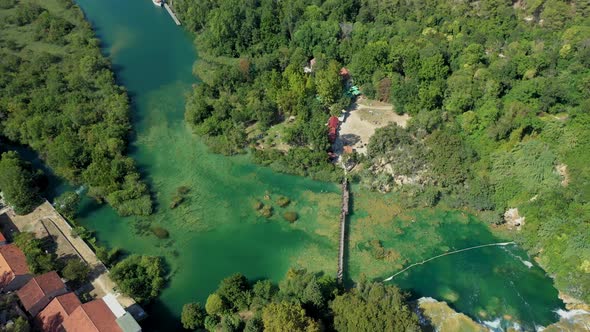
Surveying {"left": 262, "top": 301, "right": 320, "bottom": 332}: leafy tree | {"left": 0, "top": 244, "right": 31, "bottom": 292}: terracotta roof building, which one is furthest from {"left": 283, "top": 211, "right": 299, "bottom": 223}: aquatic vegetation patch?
{"left": 0, "top": 244, "right": 31, "bottom": 292}: terracotta roof building

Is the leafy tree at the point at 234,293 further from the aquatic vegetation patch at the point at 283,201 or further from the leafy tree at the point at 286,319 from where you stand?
the aquatic vegetation patch at the point at 283,201

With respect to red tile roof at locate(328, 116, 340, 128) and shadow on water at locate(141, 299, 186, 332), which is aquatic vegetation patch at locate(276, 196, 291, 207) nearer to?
red tile roof at locate(328, 116, 340, 128)

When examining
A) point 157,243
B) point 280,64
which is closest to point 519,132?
point 280,64

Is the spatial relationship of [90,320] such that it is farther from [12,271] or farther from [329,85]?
[329,85]

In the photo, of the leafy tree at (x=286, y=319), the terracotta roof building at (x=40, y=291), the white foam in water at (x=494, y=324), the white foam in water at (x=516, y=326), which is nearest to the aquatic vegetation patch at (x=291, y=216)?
the leafy tree at (x=286, y=319)

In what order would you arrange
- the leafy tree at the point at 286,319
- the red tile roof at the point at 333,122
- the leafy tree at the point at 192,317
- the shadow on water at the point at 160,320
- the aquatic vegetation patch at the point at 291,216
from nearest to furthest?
the leafy tree at the point at 286,319, the leafy tree at the point at 192,317, the shadow on water at the point at 160,320, the aquatic vegetation patch at the point at 291,216, the red tile roof at the point at 333,122

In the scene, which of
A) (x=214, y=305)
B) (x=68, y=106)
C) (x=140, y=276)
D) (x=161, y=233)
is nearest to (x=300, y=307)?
(x=214, y=305)

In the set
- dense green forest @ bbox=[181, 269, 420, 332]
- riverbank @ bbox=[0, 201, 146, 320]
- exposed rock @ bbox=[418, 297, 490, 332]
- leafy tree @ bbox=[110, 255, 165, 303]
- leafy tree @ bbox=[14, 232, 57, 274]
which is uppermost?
leafy tree @ bbox=[14, 232, 57, 274]
